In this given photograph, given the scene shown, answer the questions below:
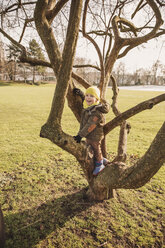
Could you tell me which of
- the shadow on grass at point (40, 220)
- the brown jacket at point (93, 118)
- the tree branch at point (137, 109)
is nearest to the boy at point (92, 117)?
the brown jacket at point (93, 118)

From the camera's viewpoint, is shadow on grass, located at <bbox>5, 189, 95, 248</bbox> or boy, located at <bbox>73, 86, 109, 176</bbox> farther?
shadow on grass, located at <bbox>5, 189, 95, 248</bbox>

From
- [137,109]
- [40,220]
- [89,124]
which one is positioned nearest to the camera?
[137,109]

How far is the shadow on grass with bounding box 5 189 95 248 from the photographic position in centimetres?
235

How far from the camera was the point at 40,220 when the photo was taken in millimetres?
2631

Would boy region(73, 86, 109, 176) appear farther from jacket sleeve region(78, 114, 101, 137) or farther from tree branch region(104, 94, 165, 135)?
tree branch region(104, 94, 165, 135)

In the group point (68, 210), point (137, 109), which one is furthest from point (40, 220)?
point (137, 109)

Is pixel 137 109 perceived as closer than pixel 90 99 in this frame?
Yes

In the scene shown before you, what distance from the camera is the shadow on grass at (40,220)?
2.35 m

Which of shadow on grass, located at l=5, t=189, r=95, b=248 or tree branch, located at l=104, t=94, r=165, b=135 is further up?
tree branch, located at l=104, t=94, r=165, b=135

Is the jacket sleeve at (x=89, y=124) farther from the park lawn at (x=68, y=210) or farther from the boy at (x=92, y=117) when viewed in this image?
the park lawn at (x=68, y=210)

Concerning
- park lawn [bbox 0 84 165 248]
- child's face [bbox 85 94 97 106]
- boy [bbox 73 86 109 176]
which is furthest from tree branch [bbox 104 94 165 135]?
park lawn [bbox 0 84 165 248]

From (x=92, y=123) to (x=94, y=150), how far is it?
23.6 inches

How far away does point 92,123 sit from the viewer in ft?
7.17

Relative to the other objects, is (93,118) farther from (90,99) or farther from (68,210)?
(68,210)
